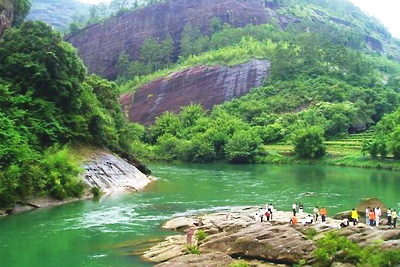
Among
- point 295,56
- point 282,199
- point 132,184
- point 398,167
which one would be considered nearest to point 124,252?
point 282,199

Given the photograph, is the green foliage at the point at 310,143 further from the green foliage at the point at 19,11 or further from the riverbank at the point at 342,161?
the green foliage at the point at 19,11

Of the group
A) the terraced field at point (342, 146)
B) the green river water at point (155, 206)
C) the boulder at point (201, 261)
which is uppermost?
A: the terraced field at point (342, 146)

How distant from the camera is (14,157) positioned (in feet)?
156

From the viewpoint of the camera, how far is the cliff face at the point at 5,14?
66125 millimetres

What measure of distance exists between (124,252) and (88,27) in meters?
173

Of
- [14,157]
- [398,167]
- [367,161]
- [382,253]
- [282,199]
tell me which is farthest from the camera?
[367,161]

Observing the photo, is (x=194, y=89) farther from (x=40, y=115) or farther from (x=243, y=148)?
(x=40, y=115)

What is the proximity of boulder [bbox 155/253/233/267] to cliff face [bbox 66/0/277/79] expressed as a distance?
162 metres

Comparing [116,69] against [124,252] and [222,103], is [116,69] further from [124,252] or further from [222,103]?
[124,252]

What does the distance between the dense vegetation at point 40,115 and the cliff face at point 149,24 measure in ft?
411

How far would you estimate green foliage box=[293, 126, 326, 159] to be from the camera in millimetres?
98188

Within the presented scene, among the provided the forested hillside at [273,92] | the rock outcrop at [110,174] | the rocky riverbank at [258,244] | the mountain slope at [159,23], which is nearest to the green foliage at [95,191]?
the rock outcrop at [110,174]

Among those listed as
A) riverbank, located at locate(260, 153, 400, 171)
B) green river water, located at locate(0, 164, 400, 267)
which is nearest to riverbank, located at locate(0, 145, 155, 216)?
green river water, located at locate(0, 164, 400, 267)

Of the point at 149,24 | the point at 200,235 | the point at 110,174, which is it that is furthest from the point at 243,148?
the point at 149,24
